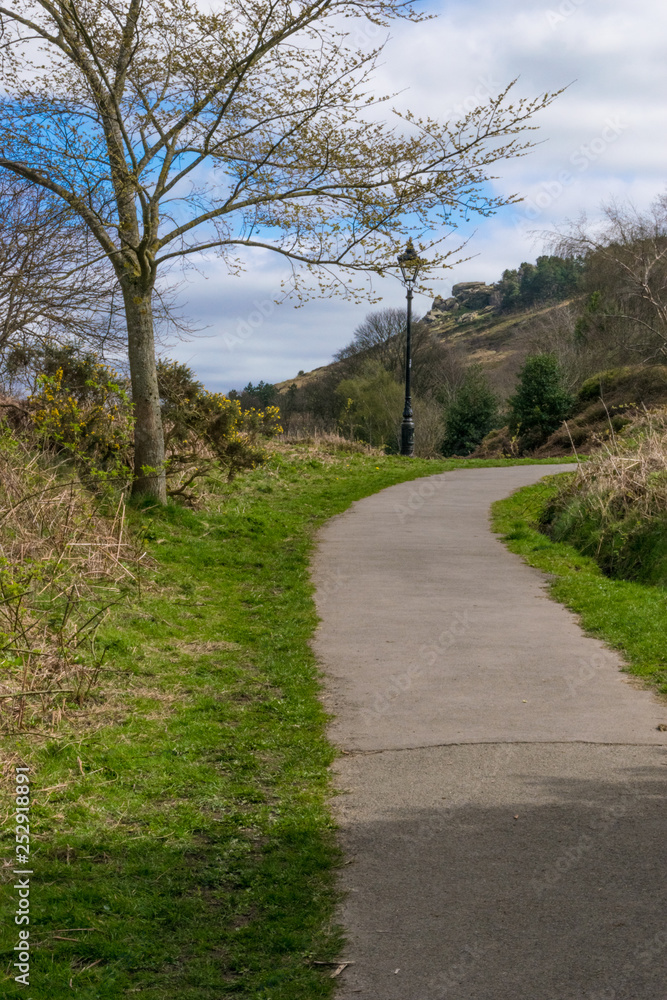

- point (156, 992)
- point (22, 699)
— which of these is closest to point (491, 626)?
point (22, 699)

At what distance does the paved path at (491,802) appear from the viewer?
3516 millimetres

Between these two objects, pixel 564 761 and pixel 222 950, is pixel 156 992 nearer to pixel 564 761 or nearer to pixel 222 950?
pixel 222 950

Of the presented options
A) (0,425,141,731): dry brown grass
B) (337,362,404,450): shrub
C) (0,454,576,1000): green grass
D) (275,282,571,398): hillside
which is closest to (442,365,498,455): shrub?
(337,362,404,450): shrub

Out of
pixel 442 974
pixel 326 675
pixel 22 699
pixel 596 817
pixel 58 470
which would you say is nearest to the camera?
pixel 442 974

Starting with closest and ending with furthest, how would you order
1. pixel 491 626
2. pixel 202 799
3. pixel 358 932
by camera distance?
1. pixel 358 932
2. pixel 202 799
3. pixel 491 626

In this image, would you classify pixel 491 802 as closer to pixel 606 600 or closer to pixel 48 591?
pixel 48 591

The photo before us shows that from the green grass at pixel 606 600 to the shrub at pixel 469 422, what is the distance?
2675 cm

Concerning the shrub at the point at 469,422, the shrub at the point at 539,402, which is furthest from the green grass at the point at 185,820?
the shrub at the point at 469,422

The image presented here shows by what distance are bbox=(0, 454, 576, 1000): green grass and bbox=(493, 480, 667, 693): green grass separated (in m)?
2.87

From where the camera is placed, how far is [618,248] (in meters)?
30.4

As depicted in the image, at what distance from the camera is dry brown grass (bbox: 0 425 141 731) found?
20.1ft

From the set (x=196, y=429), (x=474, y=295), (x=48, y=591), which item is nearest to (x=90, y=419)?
(x=196, y=429)

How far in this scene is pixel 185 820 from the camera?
4.95 m

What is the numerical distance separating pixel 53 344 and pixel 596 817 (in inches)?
426
